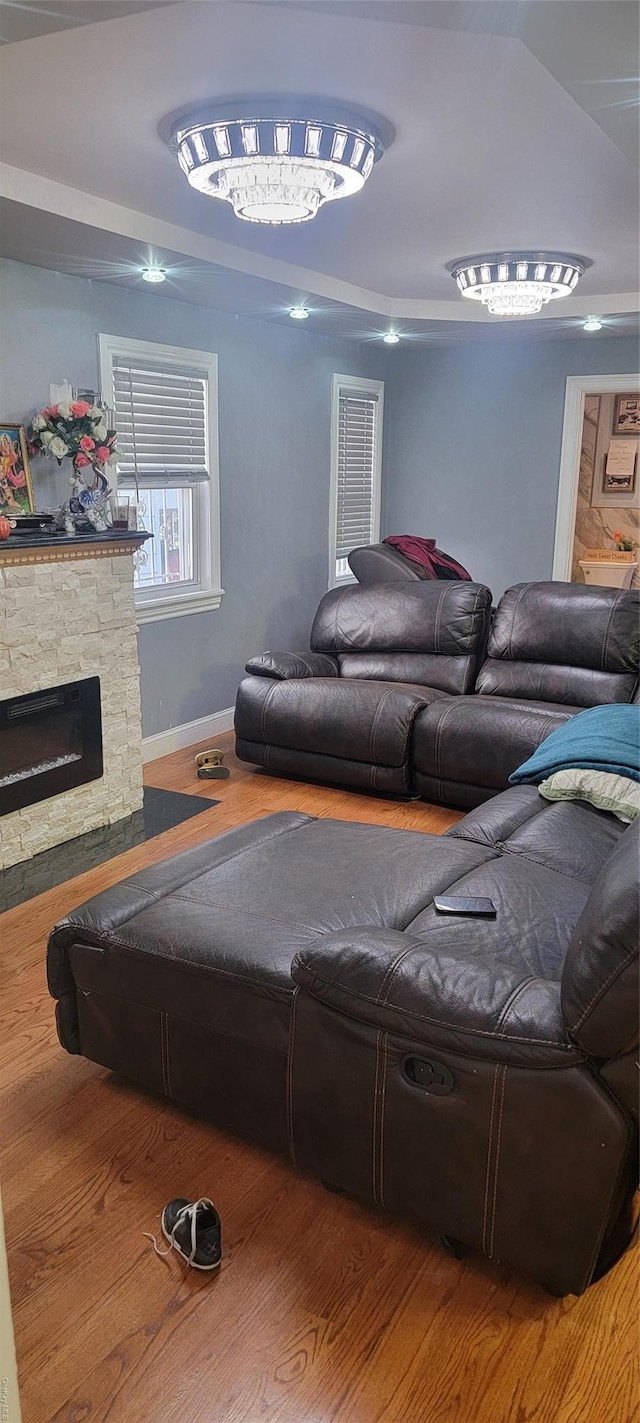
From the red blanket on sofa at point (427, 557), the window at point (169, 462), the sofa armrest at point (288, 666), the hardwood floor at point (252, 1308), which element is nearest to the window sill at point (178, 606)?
the window at point (169, 462)

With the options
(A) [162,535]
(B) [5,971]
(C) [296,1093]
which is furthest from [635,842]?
(A) [162,535]

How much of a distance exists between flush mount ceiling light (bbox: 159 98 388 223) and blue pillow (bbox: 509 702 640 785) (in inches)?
75.3

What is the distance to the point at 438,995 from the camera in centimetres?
172

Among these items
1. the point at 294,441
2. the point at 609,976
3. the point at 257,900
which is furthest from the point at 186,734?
the point at 609,976

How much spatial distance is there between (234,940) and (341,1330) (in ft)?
2.49

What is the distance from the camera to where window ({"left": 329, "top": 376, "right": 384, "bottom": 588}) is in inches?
258

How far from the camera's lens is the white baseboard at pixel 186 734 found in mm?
5059

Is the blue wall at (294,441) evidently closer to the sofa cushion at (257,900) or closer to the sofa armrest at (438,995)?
the sofa cushion at (257,900)

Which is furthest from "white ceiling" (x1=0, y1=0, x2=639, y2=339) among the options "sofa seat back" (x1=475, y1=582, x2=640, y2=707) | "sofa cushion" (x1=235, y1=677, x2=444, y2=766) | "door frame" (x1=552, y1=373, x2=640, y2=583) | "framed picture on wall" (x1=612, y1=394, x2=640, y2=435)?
"framed picture on wall" (x1=612, y1=394, x2=640, y2=435)

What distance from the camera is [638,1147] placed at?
5.24 feet

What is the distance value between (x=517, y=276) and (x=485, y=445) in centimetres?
237

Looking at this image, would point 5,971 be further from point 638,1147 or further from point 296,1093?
point 638,1147

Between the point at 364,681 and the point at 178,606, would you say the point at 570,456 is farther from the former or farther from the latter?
A: the point at 178,606

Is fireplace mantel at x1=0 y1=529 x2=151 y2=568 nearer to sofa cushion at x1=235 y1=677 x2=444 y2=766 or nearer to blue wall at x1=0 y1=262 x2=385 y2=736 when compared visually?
blue wall at x1=0 y1=262 x2=385 y2=736
